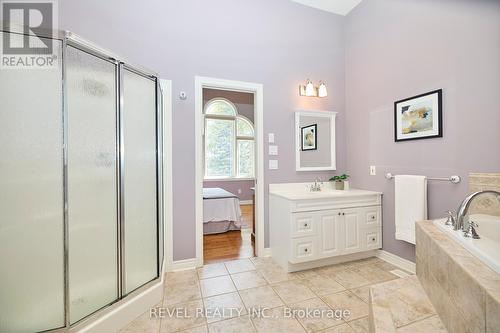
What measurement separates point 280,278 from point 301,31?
3043 millimetres

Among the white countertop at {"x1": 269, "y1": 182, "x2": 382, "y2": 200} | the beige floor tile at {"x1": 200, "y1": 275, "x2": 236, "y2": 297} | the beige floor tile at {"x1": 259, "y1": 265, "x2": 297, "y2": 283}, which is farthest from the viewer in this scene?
the white countertop at {"x1": 269, "y1": 182, "x2": 382, "y2": 200}

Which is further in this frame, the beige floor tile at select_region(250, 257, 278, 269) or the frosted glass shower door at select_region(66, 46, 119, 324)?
the beige floor tile at select_region(250, 257, 278, 269)

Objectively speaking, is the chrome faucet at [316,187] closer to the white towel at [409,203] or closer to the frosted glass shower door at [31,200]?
the white towel at [409,203]

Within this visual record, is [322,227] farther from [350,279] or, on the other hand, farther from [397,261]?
[397,261]

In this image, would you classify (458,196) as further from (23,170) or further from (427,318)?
(23,170)

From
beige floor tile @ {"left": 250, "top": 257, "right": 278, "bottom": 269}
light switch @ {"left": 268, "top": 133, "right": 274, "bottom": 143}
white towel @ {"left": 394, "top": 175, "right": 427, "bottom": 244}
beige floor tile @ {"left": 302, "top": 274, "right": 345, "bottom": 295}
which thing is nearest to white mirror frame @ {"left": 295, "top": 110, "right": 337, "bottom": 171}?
light switch @ {"left": 268, "top": 133, "right": 274, "bottom": 143}

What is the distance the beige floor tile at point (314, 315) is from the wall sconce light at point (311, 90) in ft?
7.67

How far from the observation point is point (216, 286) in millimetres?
2107

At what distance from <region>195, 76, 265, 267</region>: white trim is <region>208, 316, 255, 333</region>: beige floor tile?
0.97 meters

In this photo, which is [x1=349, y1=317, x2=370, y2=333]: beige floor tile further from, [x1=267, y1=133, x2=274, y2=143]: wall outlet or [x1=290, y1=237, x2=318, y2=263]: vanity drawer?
[x1=267, y1=133, x2=274, y2=143]: wall outlet

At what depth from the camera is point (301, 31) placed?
298 centimetres

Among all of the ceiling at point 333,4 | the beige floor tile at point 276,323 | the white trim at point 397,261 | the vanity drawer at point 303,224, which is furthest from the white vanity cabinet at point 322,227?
the ceiling at point 333,4

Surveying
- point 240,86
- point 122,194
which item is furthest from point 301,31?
point 122,194

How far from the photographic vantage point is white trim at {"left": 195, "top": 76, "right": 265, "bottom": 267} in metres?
2.52
